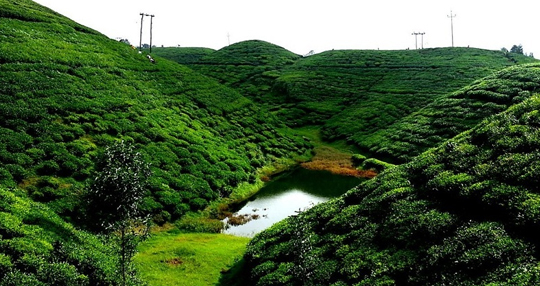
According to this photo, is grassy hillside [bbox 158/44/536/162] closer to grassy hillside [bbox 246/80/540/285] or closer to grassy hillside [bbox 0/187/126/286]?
grassy hillside [bbox 246/80/540/285]

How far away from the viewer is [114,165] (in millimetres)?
22047

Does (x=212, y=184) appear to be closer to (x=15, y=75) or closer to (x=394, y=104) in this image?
(x=15, y=75)

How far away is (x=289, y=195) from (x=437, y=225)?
33.1 m

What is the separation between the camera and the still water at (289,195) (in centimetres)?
4359

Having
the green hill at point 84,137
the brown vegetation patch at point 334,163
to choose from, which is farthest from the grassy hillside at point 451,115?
the green hill at point 84,137

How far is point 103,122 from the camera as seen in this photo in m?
49.7

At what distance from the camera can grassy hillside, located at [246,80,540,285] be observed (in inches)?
728

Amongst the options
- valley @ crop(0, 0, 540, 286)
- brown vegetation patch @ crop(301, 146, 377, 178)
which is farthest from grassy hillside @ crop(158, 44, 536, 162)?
brown vegetation patch @ crop(301, 146, 377, 178)

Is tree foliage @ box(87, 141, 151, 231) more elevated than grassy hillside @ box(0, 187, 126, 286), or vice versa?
tree foliage @ box(87, 141, 151, 231)

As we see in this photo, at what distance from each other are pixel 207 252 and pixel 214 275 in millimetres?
3755

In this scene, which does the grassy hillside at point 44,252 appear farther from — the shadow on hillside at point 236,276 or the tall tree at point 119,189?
the shadow on hillside at point 236,276

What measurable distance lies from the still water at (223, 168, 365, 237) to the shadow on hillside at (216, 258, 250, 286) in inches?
361

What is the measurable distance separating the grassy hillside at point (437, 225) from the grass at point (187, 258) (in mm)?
3300

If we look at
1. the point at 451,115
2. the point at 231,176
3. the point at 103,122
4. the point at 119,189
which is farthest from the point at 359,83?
the point at 119,189
